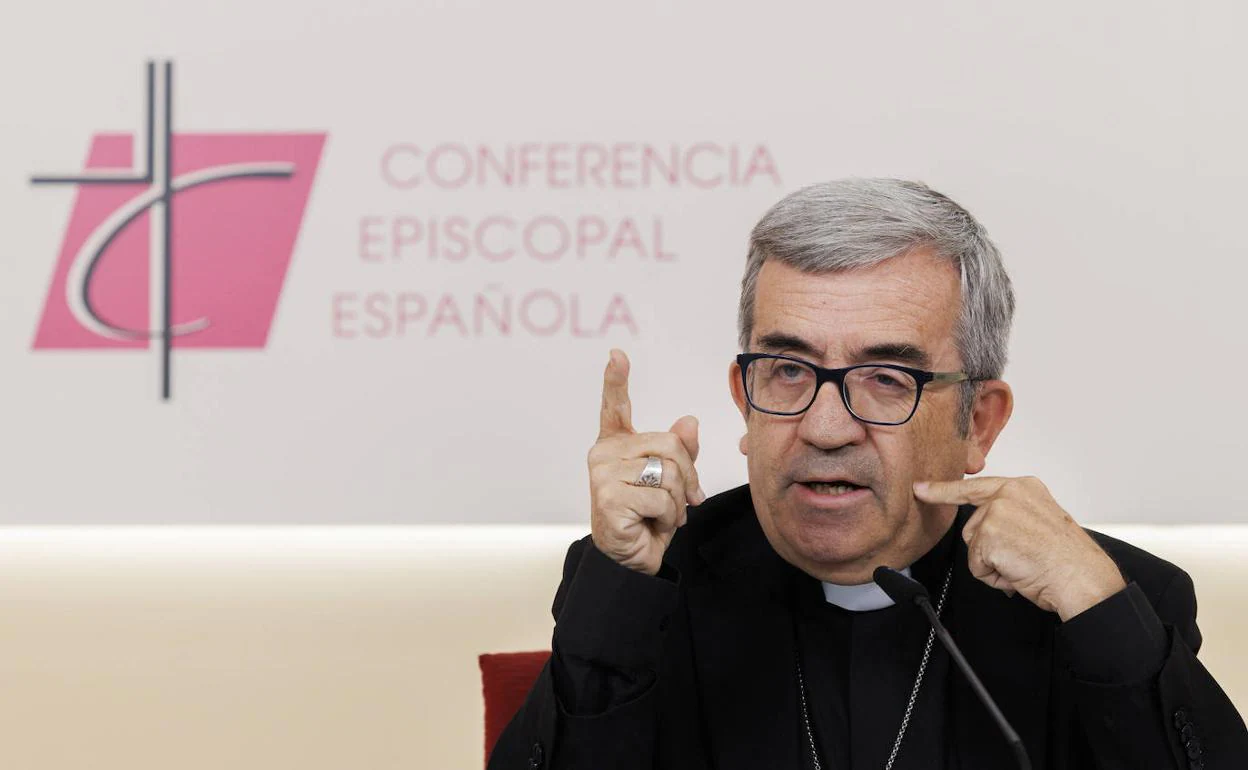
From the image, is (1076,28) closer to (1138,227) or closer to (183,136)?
(1138,227)

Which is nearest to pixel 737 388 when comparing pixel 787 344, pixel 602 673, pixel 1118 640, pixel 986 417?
pixel 787 344

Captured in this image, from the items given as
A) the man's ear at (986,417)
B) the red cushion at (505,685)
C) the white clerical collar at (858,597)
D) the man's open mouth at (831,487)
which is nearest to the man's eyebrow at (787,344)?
the man's open mouth at (831,487)

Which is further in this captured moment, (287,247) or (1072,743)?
(287,247)

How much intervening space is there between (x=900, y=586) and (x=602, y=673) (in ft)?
1.23

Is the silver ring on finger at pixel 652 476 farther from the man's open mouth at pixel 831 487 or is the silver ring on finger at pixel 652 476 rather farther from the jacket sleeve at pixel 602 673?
the man's open mouth at pixel 831 487

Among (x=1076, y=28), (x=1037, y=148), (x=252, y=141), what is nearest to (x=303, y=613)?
(x=252, y=141)

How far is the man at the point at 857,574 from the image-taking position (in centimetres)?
157

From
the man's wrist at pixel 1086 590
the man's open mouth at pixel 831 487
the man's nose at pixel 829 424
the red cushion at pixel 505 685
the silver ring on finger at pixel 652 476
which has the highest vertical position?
the man's nose at pixel 829 424

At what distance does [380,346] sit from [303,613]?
52 cm

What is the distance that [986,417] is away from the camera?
187cm

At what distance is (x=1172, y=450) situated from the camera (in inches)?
99.4

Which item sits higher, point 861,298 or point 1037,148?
point 1037,148

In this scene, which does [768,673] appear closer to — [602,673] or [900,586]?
[602,673]

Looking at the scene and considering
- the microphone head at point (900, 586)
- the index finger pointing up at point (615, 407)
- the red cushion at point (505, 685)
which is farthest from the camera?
the red cushion at point (505, 685)
